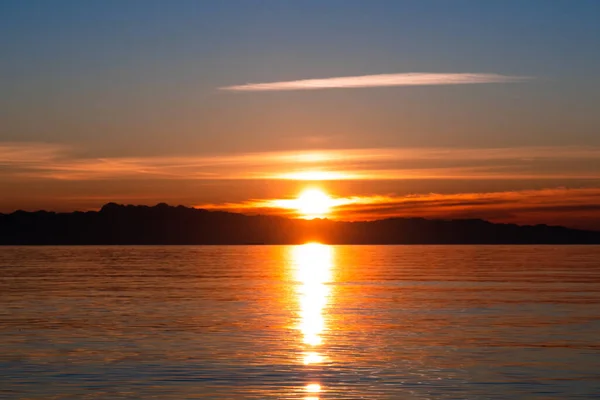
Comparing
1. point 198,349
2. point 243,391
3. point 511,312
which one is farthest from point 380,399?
point 511,312

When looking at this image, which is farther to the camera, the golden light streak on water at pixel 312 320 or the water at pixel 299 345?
the golden light streak on water at pixel 312 320

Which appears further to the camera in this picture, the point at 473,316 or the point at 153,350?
the point at 473,316

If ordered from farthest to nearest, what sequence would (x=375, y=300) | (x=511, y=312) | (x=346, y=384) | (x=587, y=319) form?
(x=375, y=300) → (x=511, y=312) → (x=587, y=319) → (x=346, y=384)

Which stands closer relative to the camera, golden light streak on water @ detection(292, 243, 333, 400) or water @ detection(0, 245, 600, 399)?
water @ detection(0, 245, 600, 399)

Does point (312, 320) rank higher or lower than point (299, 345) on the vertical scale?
higher

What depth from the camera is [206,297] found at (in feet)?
204

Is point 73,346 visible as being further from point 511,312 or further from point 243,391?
point 511,312

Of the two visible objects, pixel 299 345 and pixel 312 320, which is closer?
pixel 299 345

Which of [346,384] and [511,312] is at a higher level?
[511,312]

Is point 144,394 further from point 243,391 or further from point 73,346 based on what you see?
point 73,346

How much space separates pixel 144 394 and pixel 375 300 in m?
35.2

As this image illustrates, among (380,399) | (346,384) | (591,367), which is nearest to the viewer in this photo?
(380,399)

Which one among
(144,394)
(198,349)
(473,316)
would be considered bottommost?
(144,394)

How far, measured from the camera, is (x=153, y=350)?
115 ft
